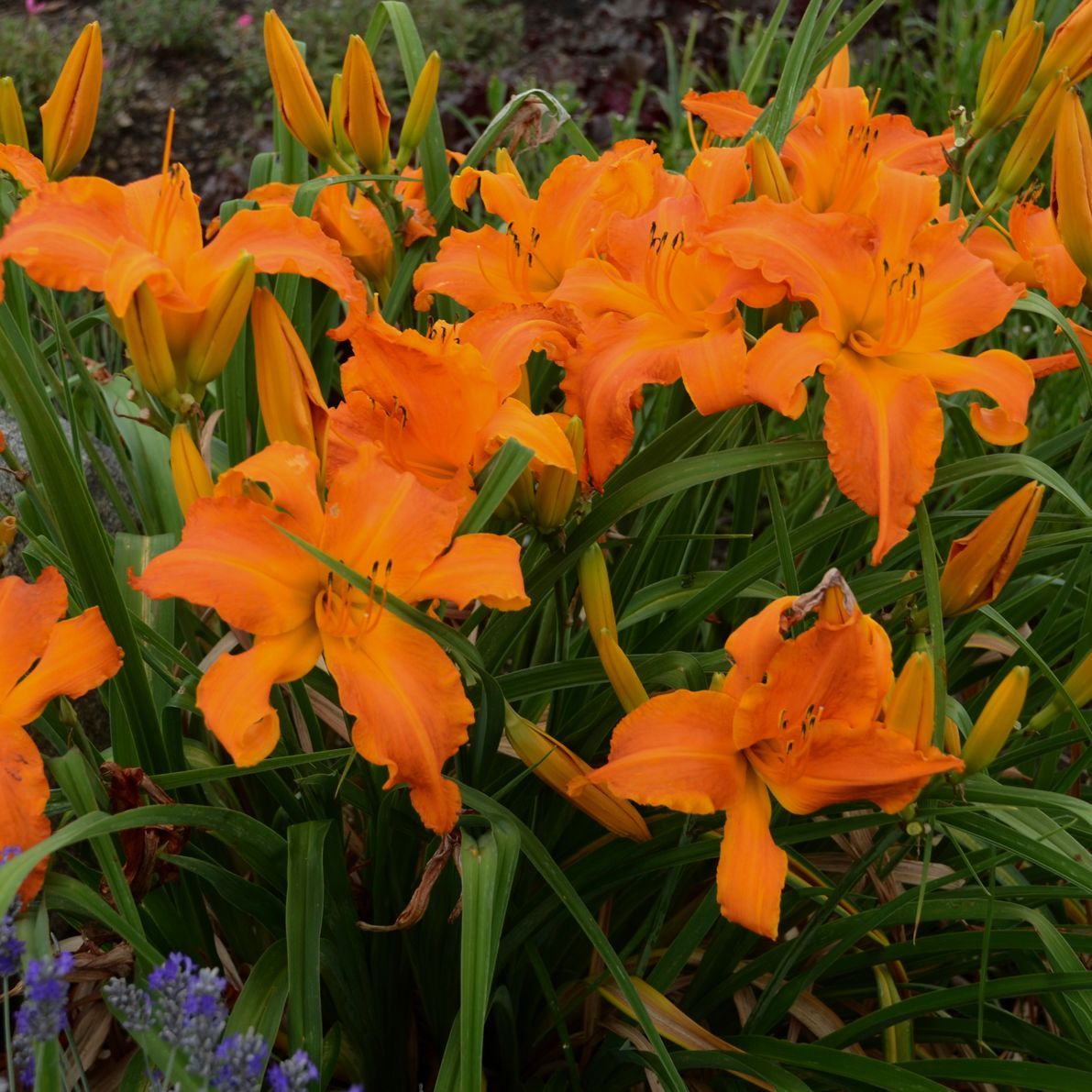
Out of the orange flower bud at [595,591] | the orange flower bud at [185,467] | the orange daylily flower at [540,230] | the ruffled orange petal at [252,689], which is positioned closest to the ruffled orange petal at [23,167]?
the orange flower bud at [185,467]

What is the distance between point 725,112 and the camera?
148 cm

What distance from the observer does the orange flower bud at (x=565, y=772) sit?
42.6 inches

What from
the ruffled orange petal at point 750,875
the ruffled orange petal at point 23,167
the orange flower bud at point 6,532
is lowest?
the ruffled orange petal at point 750,875

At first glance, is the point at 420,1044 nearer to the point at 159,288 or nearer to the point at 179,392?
the point at 179,392

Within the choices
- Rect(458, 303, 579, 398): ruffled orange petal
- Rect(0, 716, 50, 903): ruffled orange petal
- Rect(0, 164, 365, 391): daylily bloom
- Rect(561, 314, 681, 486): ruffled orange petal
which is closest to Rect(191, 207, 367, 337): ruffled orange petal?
Rect(0, 164, 365, 391): daylily bloom

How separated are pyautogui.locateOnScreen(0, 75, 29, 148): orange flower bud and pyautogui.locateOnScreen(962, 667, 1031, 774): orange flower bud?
4.03 feet

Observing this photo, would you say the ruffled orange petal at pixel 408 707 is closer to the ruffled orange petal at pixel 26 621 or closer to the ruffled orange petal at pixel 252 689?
the ruffled orange petal at pixel 252 689

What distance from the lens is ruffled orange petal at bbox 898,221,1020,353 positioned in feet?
3.70

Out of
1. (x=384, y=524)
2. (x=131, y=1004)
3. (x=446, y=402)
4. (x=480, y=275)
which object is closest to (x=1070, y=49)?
(x=480, y=275)

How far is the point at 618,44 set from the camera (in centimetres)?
426

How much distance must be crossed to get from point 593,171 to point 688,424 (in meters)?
0.34

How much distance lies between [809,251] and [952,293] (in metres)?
0.16

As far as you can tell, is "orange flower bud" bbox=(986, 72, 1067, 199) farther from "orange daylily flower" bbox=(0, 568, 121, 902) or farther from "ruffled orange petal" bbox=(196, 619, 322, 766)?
"orange daylily flower" bbox=(0, 568, 121, 902)

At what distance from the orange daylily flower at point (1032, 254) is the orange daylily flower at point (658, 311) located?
35cm
